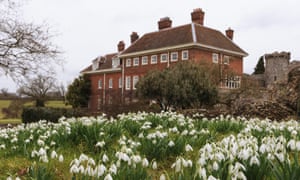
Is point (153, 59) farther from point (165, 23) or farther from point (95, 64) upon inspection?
point (95, 64)

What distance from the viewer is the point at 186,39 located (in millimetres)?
35031

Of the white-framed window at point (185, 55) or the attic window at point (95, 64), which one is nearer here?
the white-framed window at point (185, 55)

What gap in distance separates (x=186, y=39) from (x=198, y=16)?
4.78m

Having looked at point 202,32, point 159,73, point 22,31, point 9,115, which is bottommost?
point 9,115

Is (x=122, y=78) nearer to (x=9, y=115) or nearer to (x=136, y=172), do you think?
(x=9, y=115)

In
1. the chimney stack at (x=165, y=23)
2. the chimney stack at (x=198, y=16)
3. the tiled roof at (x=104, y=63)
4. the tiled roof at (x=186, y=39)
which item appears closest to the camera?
the tiled roof at (x=186, y=39)

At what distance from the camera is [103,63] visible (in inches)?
1948

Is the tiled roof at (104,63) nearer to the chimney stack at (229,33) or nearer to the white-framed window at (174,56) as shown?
the white-framed window at (174,56)

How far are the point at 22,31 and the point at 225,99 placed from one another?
13.1 meters

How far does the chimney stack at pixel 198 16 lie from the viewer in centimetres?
3809

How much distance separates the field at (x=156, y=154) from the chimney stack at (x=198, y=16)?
3141 centimetres

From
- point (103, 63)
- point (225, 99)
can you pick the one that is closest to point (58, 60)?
point (225, 99)

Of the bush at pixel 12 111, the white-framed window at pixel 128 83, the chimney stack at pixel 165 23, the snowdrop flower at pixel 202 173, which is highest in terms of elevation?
the chimney stack at pixel 165 23

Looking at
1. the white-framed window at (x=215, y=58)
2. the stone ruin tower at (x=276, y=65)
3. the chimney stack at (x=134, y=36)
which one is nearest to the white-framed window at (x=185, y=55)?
the white-framed window at (x=215, y=58)
